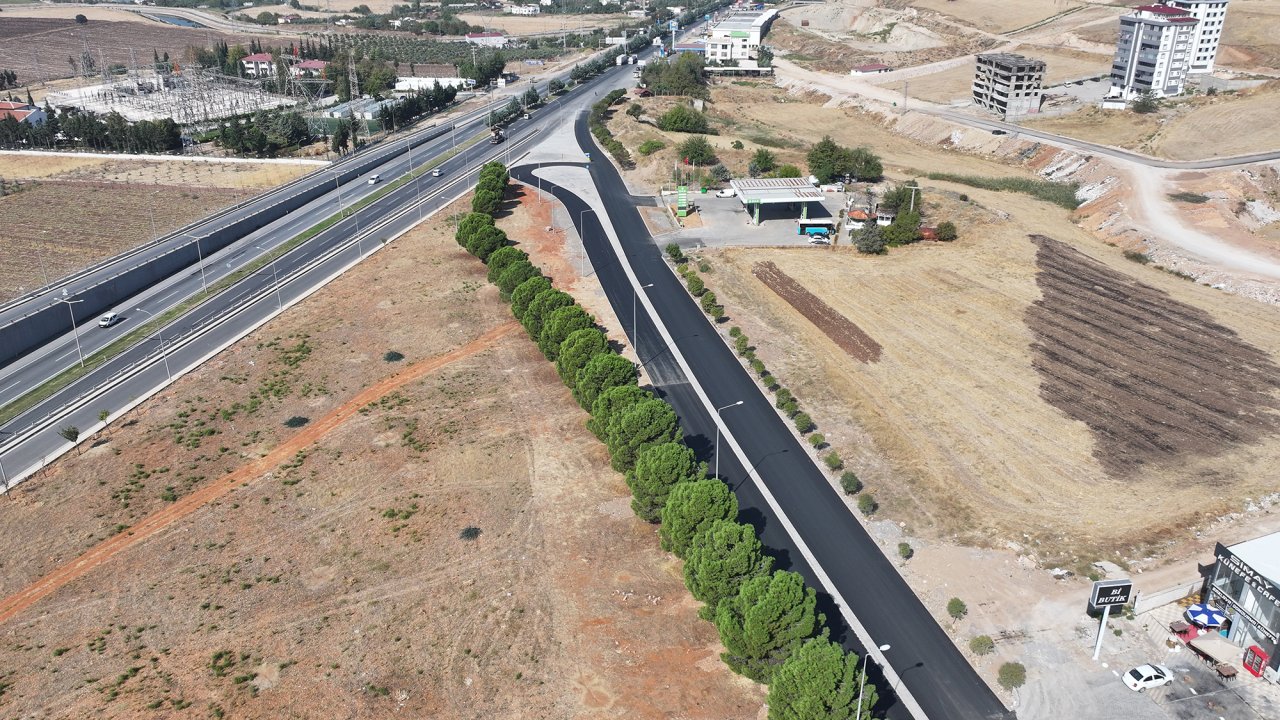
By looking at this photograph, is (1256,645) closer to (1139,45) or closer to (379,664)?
(379,664)

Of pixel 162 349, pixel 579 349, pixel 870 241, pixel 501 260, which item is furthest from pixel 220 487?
pixel 870 241

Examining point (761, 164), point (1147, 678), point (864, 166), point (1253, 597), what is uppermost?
point (864, 166)

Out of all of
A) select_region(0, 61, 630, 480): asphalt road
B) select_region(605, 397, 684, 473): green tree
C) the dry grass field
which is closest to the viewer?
the dry grass field

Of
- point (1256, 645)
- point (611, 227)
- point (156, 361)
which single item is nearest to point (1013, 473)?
point (1256, 645)

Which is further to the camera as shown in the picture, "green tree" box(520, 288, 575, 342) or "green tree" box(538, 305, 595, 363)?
"green tree" box(520, 288, 575, 342)

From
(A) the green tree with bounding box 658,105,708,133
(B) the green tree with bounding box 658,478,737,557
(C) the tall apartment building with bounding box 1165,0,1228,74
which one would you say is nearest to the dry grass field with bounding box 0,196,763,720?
(B) the green tree with bounding box 658,478,737,557

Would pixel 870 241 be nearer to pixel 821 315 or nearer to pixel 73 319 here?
pixel 821 315

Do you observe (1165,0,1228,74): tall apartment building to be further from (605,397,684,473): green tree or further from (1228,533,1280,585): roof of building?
(605,397,684,473): green tree
